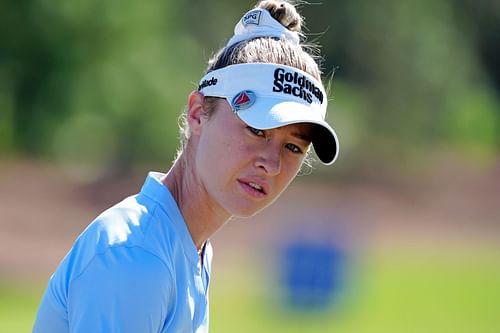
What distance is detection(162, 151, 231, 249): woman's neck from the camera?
3.08 meters

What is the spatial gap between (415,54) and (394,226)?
8.08 meters

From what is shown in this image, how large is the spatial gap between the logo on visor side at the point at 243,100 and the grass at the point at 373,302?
901 centimetres

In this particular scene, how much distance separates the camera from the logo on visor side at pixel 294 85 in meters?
2.99

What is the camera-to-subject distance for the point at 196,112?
10.3 feet

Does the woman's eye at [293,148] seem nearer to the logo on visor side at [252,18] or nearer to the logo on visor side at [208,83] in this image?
the logo on visor side at [208,83]

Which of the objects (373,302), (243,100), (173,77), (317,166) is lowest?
(243,100)

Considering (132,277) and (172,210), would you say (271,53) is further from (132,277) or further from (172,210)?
(132,277)

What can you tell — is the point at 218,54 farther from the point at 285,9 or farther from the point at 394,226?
the point at 394,226

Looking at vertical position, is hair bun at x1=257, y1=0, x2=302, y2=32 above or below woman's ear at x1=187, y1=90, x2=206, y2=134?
above

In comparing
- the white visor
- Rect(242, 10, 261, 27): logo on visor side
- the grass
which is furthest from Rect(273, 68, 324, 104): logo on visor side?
the grass

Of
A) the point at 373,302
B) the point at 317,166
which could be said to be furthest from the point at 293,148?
the point at 317,166

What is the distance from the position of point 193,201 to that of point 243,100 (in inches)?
14.1

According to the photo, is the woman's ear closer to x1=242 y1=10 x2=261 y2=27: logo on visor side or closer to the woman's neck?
the woman's neck

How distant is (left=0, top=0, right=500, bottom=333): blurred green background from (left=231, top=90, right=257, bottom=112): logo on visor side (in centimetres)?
910
